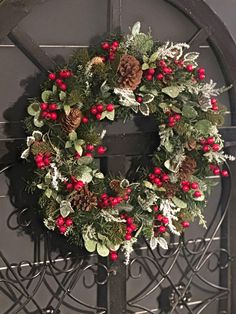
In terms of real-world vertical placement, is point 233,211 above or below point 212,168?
below

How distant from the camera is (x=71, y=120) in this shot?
124cm

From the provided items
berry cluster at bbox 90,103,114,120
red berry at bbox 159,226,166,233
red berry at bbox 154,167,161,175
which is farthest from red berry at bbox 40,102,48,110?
red berry at bbox 159,226,166,233

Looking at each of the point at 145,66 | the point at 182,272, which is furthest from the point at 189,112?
the point at 182,272

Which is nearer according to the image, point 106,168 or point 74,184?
point 74,184

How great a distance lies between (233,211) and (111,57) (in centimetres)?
63

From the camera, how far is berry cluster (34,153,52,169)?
1.22 meters

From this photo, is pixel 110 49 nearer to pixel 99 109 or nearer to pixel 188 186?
pixel 99 109

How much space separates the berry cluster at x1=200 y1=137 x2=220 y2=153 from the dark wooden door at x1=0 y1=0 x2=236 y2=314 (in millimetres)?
145

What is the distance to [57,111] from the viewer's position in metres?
1.28

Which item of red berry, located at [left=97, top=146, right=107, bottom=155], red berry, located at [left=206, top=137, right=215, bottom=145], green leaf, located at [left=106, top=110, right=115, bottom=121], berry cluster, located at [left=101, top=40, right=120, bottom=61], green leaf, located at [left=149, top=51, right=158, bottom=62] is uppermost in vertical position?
berry cluster, located at [left=101, top=40, right=120, bottom=61]

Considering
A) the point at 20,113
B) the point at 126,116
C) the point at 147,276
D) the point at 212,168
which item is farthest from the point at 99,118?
the point at 147,276

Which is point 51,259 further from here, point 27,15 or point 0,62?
point 27,15

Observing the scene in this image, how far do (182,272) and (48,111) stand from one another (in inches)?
25.9

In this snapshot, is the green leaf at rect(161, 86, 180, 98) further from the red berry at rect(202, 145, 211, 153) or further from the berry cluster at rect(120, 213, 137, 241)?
the berry cluster at rect(120, 213, 137, 241)
